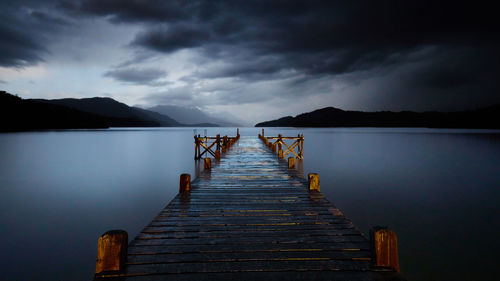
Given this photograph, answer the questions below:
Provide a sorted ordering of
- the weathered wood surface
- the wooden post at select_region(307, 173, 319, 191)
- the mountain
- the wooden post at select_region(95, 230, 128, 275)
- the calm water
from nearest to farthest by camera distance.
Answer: the wooden post at select_region(95, 230, 128, 275) < the weathered wood surface < the calm water < the wooden post at select_region(307, 173, 319, 191) < the mountain

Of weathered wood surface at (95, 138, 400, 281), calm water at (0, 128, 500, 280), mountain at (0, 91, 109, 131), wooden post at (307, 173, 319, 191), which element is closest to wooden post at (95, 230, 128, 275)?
weathered wood surface at (95, 138, 400, 281)

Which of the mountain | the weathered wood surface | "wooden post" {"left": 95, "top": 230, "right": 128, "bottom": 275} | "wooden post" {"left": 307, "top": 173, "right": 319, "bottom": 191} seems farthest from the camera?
the mountain

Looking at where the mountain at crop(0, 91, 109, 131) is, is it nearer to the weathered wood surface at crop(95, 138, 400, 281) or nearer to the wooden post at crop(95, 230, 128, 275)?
Result: the weathered wood surface at crop(95, 138, 400, 281)

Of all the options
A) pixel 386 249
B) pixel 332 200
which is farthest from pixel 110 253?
pixel 332 200

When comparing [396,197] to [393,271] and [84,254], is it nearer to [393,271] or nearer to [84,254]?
[393,271]

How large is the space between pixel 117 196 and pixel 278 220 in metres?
12.7

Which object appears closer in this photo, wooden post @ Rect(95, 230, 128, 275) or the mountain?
wooden post @ Rect(95, 230, 128, 275)

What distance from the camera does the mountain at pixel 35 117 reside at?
107056mm

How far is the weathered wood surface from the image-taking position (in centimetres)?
344

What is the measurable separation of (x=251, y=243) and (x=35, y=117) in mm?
157912

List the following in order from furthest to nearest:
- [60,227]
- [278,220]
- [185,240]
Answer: [60,227] < [278,220] < [185,240]

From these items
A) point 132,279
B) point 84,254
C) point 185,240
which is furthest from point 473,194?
point 84,254

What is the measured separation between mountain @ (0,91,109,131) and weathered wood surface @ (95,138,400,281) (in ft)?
467

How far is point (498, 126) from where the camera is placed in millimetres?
158500
